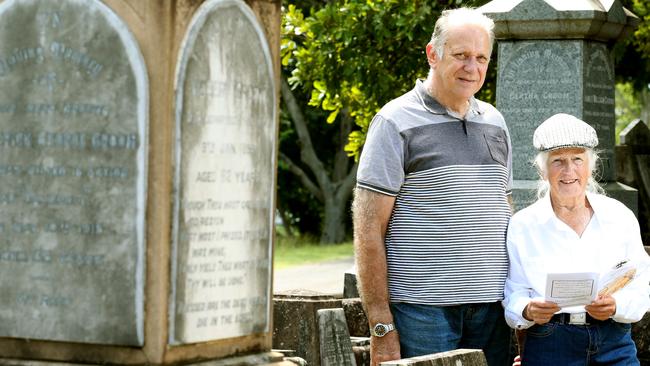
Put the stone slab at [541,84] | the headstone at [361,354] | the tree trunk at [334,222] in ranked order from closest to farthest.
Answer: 1. the headstone at [361,354]
2. the stone slab at [541,84]
3. the tree trunk at [334,222]

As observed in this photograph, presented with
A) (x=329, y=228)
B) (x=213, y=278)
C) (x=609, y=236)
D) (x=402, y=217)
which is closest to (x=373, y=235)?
(x=402, y=217)

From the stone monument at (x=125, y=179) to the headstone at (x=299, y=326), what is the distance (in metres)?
2.01

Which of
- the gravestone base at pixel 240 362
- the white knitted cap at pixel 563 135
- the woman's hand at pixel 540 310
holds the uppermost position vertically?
the white knitted cap at pixel 563 135

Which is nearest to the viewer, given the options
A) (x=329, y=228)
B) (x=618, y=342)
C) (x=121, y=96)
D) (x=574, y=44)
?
(x=121, y=96)

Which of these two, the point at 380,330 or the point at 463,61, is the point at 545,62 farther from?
the point at 380,330

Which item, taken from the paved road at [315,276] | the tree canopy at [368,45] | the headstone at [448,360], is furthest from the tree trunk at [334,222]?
the headstone at [448,360]

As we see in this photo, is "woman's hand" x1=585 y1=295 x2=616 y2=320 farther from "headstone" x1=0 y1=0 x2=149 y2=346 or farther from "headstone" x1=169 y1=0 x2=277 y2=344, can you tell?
"headstone" x1=0 y1=0 x2=149 y2=346

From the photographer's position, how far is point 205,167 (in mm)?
4012

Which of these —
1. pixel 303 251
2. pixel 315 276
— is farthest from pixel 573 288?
pixel 303 251

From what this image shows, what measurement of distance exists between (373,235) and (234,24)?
1476mm

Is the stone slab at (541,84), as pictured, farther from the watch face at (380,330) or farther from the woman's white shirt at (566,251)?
the watch face at (380,330)

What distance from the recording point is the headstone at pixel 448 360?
4.10m

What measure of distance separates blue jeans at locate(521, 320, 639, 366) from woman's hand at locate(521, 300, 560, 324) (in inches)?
4.1

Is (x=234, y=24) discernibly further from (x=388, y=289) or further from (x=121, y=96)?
(x=388, y=289)
